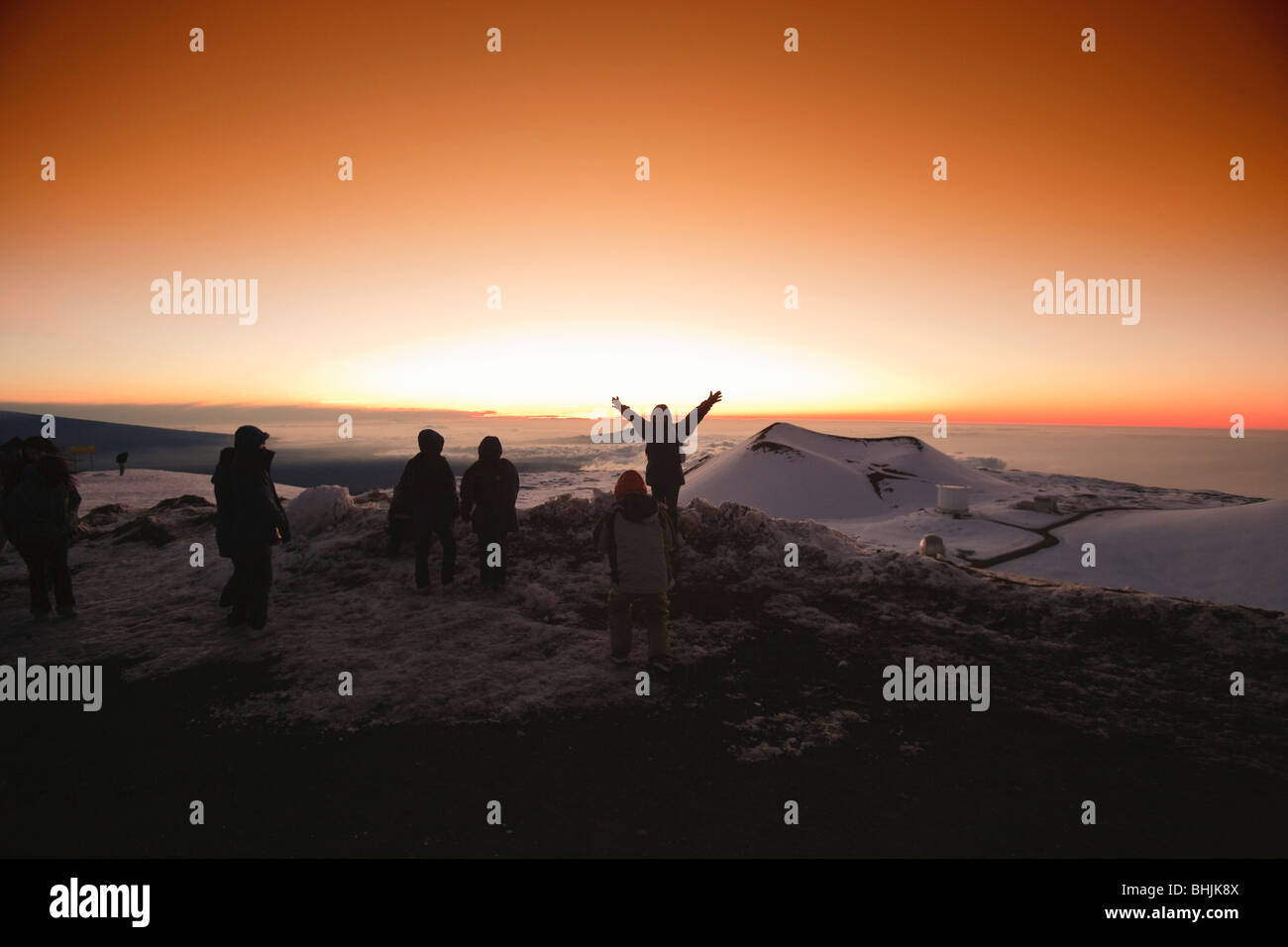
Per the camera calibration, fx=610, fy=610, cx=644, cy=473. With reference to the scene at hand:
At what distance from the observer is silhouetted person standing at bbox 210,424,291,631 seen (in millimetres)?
7418

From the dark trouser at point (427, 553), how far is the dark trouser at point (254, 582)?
1890 mm

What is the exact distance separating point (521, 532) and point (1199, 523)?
27610 mm

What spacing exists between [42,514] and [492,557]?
220 inches

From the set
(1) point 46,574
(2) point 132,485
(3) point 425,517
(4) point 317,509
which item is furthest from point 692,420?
(2) point 132,485

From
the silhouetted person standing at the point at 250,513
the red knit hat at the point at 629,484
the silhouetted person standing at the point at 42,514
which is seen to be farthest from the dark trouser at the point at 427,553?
the silhouetted person standing at the point at 42,514

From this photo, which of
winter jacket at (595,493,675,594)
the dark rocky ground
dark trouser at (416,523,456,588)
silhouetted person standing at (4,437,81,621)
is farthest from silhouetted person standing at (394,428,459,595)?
silhouetted person standing at (4,437,81,621)

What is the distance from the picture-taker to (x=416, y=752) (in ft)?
16.4

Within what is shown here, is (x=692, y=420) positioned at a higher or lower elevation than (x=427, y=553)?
higher

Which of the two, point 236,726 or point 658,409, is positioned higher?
point 658,409

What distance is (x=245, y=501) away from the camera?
7.41 metres

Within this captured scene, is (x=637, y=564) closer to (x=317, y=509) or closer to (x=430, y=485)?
(x=430, y=485)

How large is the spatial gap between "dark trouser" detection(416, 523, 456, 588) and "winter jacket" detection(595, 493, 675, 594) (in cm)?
325
